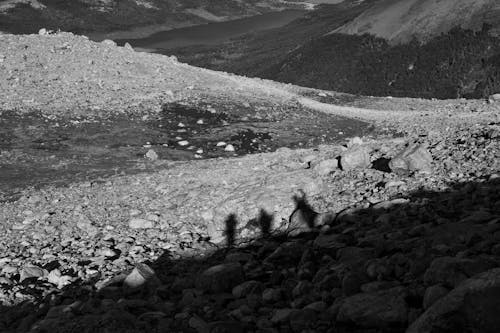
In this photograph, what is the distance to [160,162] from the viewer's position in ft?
58.2

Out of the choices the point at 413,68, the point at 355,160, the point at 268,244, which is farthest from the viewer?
the point at 413,68

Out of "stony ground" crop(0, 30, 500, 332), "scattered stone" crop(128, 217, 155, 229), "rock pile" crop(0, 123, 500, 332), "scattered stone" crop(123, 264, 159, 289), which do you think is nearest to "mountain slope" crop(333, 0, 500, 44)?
"stony ground" crop(0, 30, 500, 332)

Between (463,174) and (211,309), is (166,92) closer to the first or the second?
(463,174)

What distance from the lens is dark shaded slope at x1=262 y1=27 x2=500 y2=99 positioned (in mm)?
65000

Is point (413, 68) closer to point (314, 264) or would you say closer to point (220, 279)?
point (314, 264)

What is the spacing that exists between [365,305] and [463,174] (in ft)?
18.9

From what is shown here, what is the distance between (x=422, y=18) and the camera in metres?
88.6

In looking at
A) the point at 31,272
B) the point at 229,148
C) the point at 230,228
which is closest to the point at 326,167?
the point at 230,228

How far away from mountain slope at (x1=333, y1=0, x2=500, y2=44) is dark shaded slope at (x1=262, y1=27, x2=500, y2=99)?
2.12 metres

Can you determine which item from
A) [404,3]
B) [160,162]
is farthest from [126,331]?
[404,3]

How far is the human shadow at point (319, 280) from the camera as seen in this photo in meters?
5.66

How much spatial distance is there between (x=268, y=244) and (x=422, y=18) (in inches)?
3465

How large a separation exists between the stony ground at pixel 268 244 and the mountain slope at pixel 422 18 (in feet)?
→ 229

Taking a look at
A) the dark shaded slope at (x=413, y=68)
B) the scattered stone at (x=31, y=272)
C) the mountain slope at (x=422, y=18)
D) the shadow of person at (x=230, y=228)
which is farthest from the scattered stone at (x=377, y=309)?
the mountain slope at (x=422, y=18)
